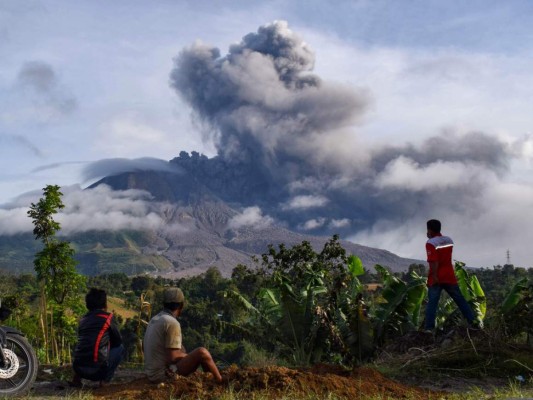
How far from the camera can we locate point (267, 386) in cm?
693

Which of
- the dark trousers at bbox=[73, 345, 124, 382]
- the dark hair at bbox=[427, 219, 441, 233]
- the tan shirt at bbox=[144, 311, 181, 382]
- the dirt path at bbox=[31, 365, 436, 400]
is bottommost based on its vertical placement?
the dirt path at bbox=[31, 365, 436, 400]

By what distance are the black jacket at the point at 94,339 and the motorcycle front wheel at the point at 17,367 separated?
634 mm

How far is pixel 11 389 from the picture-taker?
7.29 metres

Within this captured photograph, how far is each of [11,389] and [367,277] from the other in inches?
2778

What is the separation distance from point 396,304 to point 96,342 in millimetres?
5571

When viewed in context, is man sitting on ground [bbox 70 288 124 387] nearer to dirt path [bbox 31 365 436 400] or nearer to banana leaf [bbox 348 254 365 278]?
dirt path [bbox 31 365 436 400]

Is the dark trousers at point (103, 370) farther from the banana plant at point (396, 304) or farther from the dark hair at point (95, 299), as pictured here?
the banana plant at point (396, 304)

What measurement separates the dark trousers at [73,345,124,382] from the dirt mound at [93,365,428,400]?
1.59ft

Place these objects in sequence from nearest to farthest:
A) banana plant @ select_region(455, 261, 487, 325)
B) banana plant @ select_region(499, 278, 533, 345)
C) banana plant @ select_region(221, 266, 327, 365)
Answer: banana plant @ select_region(499, 278, 533, 345), banana plant @ select_region(221, 266, 327, 365), banana plant @ select_region(455, 261, 487, 325)

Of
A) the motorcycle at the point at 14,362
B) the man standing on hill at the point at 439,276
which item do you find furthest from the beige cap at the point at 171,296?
the man standing on hill at the point at 439,276

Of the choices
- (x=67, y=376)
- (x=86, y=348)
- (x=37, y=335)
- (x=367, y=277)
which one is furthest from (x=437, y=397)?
(x=367, y=277)

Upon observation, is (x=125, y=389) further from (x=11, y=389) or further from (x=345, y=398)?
(x=345, y=398)

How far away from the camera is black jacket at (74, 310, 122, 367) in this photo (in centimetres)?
799

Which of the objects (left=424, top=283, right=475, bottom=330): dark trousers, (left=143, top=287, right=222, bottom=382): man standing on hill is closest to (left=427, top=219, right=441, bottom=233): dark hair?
(left=424, top=283, right=475, bottom=330): dark trousers
